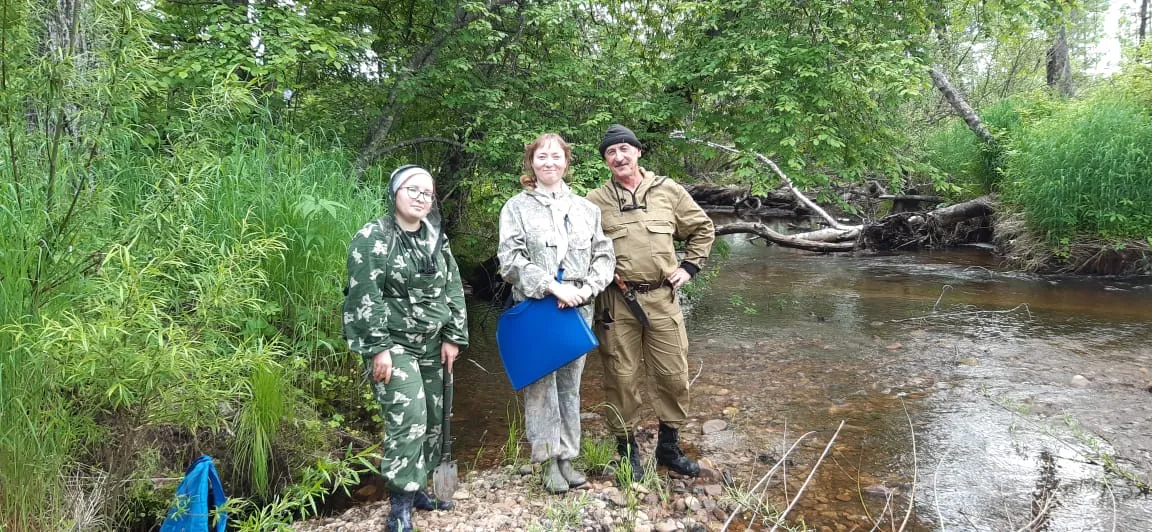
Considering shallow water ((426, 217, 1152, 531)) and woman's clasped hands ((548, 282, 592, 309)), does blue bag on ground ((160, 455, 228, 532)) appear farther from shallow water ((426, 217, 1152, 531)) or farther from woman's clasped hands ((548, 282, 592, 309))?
shallow water ((426, 217, 1152, 531))

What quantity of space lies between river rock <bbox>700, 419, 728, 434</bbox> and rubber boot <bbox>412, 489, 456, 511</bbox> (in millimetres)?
1831

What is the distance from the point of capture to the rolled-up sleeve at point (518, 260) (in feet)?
9.27

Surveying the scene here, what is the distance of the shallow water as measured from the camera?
124 inches

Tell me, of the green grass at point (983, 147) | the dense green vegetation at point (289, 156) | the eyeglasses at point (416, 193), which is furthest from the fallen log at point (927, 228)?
the eyeglasses at point (416, 193)

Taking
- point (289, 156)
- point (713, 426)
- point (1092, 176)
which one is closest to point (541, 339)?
point (713, 426)

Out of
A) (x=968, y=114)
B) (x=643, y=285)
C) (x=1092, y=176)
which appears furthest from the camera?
(x=968, y=114)

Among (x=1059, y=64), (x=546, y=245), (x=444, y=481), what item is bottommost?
(x=444, y=481)

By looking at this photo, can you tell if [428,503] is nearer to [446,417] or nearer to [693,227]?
[446,417]

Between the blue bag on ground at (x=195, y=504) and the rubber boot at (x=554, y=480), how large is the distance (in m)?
1.42

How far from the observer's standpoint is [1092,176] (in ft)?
29.7

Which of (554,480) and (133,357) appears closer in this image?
(133,357)

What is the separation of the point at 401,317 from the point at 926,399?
12.9 feet

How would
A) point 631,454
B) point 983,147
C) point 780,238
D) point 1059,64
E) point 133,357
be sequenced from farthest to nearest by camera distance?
point 1059,64
point 983,147
point 780,238
point 631,454
point 133,357

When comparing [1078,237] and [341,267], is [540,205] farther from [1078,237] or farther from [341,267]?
[1078,237]
